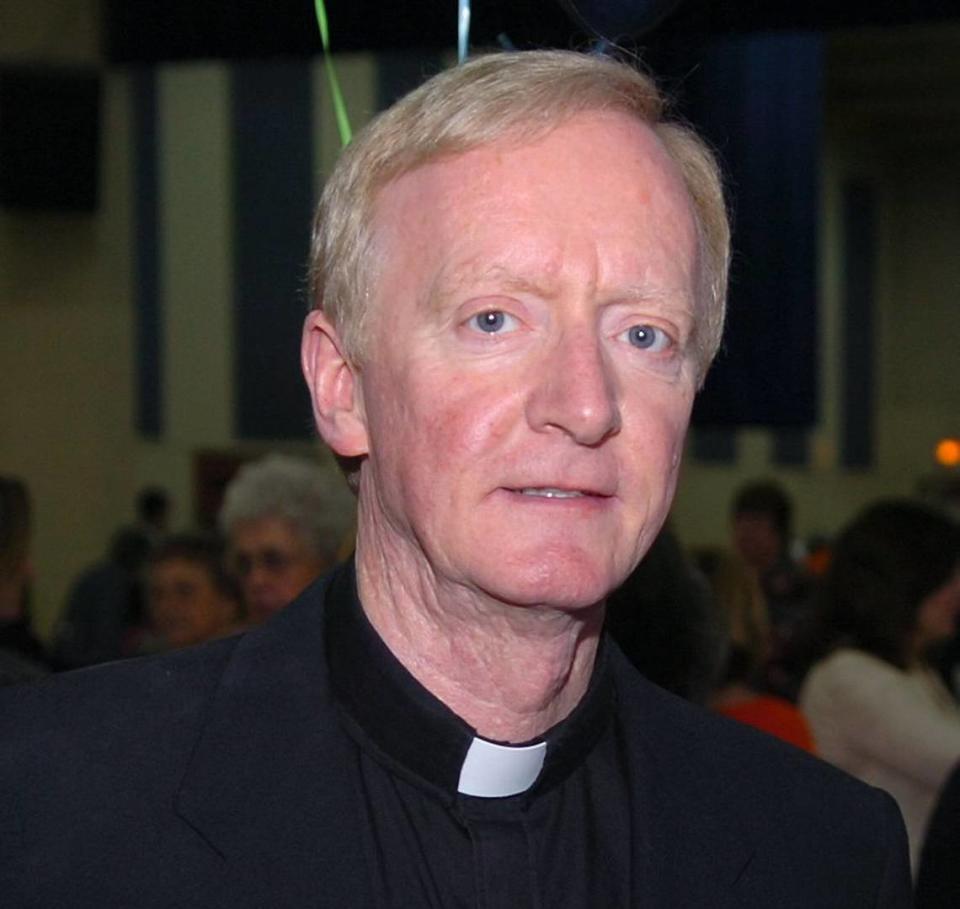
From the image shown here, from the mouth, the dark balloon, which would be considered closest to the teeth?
the mouth

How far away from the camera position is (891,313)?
2175 centimetres

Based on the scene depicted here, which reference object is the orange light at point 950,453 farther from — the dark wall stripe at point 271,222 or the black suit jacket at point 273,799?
the black suit jacket at point 273,799

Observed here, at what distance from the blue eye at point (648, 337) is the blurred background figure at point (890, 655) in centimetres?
227

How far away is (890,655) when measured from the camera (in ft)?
12.9

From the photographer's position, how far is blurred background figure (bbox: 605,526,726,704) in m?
2.74

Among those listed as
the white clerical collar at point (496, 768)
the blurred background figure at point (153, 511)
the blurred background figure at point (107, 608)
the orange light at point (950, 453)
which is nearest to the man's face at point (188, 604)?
the blurred background figure at point (107, 608)

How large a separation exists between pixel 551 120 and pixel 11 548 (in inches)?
117

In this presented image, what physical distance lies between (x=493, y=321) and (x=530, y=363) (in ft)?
0.17

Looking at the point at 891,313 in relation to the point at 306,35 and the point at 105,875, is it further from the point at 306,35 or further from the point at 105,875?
the point at 105,875

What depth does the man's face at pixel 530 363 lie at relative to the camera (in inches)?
60.0

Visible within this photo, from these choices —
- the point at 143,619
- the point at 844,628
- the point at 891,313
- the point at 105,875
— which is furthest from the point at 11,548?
the point at 891,313

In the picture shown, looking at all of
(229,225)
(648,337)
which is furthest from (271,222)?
(648,337)

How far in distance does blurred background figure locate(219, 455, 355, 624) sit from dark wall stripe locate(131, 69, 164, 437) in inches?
336

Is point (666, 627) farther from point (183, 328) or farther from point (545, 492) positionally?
point (183, 328)
